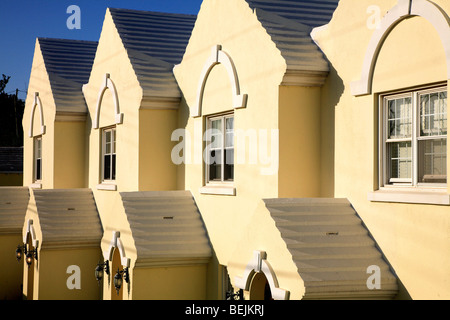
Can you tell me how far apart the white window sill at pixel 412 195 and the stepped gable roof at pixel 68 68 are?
13.6 metres

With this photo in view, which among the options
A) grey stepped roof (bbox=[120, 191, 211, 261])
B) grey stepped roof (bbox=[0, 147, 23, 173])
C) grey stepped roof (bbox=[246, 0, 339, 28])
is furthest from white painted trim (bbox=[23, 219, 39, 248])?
grey stepped roof (bbox=[0, 147, 23, 173])

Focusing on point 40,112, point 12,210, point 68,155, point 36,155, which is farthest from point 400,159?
point 36,155

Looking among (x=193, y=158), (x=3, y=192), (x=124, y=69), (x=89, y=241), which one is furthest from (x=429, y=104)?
(x=3, y=192)

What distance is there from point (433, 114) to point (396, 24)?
1.35 metres

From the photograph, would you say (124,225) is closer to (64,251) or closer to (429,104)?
(64,251)

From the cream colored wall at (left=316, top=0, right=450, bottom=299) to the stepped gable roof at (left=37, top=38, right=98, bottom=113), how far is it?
39.4 feet

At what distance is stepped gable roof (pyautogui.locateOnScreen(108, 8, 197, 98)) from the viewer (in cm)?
1588

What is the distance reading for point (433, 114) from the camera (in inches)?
348

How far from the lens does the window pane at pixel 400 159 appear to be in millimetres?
9258

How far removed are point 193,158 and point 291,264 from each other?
6.10 metres

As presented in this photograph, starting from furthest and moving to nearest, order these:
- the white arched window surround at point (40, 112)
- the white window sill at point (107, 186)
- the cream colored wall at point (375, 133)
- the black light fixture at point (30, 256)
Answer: the white arched window surround at point (40, 112) → the black light fixture at point (30, 256) → the white window sill at point (107, 186) → the cream colored wall at point (375, 133)

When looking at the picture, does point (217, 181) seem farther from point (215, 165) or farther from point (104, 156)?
point (104, 156)

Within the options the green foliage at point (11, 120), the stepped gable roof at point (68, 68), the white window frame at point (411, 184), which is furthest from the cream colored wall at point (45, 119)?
the green foliage at point (11, 120)

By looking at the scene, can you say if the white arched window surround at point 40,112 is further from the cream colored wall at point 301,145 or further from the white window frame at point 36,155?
the cream colored wall at point 301,145
